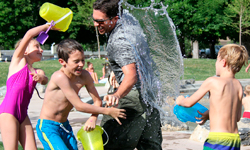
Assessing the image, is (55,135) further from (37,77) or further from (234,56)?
(234,56)

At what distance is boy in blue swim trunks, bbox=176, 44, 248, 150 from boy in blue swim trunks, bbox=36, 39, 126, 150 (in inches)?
33.2

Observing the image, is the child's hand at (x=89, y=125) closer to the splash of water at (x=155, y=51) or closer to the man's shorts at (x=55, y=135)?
the man's shorts at (x=55, y=135)

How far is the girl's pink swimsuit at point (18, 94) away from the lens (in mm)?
3426

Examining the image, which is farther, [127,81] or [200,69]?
[200,69]

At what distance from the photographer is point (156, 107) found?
3.39 meters

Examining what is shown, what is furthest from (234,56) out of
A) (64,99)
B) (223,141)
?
(64,99)

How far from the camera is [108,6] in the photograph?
319 centimetres

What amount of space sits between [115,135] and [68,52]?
0.95 meters

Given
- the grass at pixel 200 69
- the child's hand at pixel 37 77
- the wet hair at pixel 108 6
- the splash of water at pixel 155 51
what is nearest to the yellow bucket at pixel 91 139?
the splash of water at pixel 155 51

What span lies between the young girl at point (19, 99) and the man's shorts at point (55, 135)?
350 millimetres

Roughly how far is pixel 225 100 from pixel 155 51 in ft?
4.09

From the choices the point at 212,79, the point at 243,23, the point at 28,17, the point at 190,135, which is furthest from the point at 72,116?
the point at 28,17

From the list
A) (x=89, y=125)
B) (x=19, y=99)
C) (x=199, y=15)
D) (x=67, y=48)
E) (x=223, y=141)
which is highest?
(x=67, y=48)

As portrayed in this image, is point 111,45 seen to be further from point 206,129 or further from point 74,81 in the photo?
point 206,129
